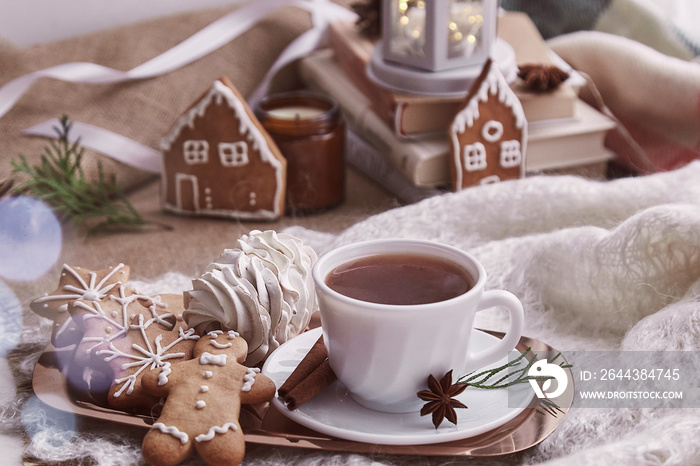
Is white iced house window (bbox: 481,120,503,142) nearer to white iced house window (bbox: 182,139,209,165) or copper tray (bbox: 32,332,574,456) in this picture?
white iced house window (bbox: 182,139,209,165)

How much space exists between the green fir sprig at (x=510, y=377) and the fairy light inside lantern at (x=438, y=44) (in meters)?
0.51

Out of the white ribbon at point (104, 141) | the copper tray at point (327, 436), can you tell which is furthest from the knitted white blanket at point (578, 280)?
the white ribbon at point (104, 141)

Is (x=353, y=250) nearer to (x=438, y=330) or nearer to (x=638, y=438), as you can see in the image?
(x=438, y=330)

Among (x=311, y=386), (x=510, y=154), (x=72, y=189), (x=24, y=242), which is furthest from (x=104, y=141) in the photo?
(x=311, y=386)

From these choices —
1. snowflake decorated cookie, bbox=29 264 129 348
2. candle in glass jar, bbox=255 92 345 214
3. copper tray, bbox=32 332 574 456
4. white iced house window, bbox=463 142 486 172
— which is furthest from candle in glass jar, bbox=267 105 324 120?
copper tray, bbox=32 332 574 456

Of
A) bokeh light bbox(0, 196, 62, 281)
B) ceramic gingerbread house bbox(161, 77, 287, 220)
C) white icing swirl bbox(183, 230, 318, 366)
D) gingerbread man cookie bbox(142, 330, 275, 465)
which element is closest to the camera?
gingerbread man cookie bbox(142, 330, 275, 465)

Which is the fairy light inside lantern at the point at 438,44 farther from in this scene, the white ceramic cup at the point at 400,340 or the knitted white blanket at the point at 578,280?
the white ceramic cup at the point at 400,340

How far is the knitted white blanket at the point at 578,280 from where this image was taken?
1.83 feet

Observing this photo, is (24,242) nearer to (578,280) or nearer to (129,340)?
(129,340)

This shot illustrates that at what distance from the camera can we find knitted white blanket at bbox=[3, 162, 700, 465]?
559 millimetres

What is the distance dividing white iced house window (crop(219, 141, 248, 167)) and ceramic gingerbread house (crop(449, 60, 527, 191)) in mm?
272

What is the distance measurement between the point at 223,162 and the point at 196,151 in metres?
0.04

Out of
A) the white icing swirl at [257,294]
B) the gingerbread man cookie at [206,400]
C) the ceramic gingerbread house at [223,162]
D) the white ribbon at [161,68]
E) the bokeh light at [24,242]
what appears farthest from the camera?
the white ribbon at [161,68]

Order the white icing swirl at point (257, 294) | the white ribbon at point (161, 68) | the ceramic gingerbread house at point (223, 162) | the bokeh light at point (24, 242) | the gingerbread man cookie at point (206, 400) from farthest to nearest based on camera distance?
the white ribbon at point (161, 68)
the ceramic gingerbread house at point (223, 162)
the bokeh light at point (24, 242)
the white icing swirl at point (257, 294)
the gingerbread man cookie at point (206, 400)
